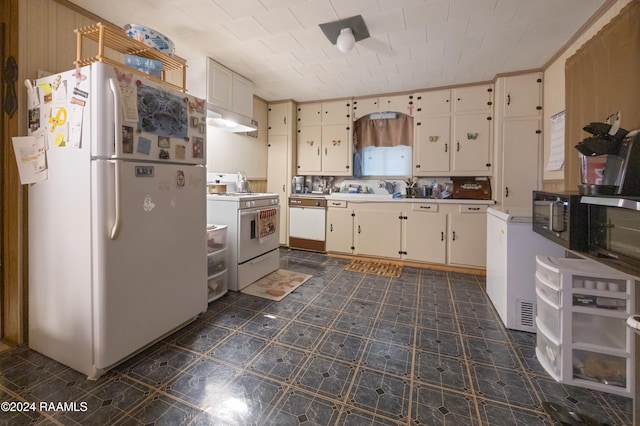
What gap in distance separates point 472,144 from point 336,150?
1.92 meters

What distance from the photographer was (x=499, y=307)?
2.29 meters

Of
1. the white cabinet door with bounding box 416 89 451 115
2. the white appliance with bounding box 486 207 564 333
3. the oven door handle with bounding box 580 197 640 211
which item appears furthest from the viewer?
the white cabinet door with bounding box 416 89 451 115

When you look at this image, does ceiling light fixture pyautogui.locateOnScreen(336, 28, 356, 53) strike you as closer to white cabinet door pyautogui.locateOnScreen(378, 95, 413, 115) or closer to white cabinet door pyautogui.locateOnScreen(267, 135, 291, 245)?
white cabinet door pyautogui.locateOnScreen(378, 95, 413, 115)

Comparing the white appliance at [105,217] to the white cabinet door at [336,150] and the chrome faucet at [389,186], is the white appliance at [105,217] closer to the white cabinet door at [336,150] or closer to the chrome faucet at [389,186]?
the white cabinet door at [336,150]

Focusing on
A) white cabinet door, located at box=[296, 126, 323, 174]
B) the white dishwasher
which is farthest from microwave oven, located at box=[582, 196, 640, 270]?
white cabinet door, located at box=[296, 126, 323, 174]

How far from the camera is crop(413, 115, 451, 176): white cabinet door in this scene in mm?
3820

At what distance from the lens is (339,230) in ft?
13.8

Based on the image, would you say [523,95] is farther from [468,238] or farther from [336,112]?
[336,112]

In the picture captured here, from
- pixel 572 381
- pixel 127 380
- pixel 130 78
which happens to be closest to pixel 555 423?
pixel 572 381

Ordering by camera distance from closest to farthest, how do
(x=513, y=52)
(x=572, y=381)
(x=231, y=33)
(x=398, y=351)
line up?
(x=572, y=381) → (x=398, y=351) → (x=231, y=33) → (x=513, y=52)

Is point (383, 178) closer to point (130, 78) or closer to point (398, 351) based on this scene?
point (398, 351)

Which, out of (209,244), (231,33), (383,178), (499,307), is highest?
(231,33)

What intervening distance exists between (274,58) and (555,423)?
11.5 ft

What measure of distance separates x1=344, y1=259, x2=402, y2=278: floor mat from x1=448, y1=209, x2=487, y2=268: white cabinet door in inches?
29.3
